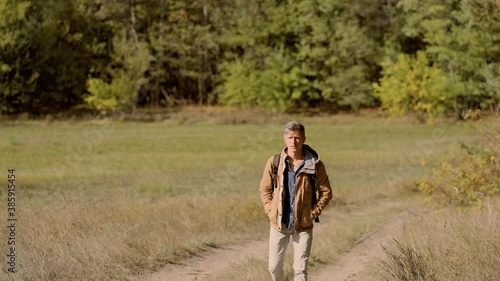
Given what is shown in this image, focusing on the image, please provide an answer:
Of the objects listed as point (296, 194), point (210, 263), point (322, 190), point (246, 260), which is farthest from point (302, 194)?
point (210, 263)

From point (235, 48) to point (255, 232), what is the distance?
2195 inches

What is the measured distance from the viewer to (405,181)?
931 inches

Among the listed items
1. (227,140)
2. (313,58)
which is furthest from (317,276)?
(313,58)

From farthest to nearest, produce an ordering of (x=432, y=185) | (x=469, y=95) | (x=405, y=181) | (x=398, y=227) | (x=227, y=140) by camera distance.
Answer: (x=469, y=95) < (x=227, y=140) < (x=405, y=181) < (x=432, y=185) < (x=398, y=227)

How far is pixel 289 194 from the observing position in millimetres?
7188

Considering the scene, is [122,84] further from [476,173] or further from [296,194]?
[296,194]

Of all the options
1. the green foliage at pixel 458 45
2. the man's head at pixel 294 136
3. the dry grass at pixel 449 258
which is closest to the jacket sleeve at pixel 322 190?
the man's head at pixel 294 136

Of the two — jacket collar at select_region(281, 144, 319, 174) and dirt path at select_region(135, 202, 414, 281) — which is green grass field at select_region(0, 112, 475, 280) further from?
jacket collar at select_region(281, 144, 319, 174)

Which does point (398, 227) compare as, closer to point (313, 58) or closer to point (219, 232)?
point (219, 232)

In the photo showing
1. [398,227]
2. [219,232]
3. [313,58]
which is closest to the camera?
[219,232]

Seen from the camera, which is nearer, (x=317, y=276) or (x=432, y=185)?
(x=317, y=276)

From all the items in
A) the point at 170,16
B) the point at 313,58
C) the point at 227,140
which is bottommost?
the point at 227,140

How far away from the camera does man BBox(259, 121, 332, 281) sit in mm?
7113

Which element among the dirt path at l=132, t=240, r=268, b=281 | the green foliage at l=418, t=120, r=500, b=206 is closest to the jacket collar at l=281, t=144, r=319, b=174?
the dirt path at l=132, t=240, r=268, b=281
